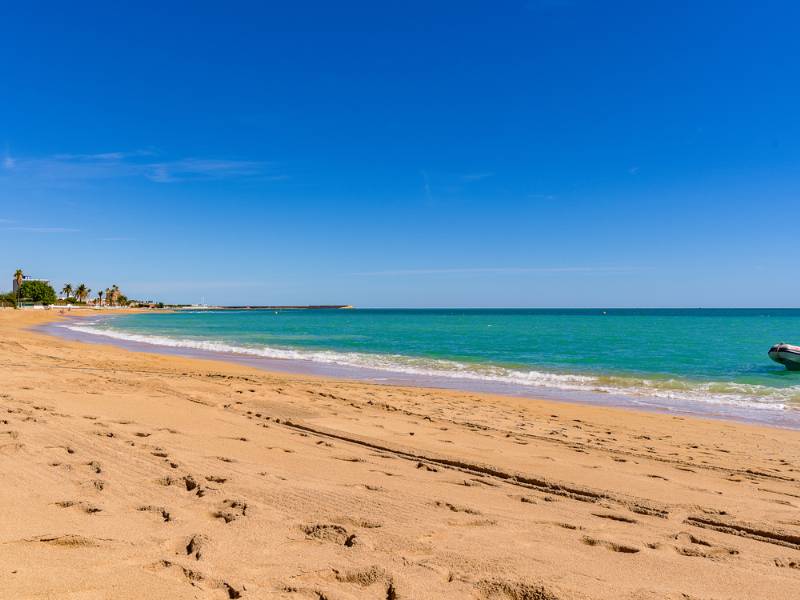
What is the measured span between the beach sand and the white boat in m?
17.3

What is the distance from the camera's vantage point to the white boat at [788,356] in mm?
22572

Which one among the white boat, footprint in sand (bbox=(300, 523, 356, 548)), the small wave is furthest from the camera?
the white boat

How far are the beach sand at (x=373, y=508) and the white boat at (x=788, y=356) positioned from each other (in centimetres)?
1726

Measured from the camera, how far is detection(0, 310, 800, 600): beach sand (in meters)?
3.26

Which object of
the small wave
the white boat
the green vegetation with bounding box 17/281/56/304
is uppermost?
the green vegetation with bounding box 17/281/56/304

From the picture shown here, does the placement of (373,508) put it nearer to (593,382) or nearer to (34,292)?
(593,382)

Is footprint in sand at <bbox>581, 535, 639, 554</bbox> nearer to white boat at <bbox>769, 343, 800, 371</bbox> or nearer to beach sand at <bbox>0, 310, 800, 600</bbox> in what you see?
beach sand at <bbox>0, 310, 800, 600</bbox>

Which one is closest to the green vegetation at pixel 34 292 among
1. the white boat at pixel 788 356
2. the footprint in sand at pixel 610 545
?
the white boat at pixel 788 356

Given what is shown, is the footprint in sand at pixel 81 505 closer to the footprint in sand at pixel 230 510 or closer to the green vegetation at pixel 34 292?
the footprint in sand at pixel 230 510

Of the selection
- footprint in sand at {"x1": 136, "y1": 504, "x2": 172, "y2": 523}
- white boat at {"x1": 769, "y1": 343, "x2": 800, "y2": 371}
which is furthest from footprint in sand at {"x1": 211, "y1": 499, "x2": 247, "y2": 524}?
white boat at {"x1": 769, "y1": 343, "x2": 800, "y2": 371}

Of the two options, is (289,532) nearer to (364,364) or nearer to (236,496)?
(236,496)

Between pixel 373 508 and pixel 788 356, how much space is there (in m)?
25.2

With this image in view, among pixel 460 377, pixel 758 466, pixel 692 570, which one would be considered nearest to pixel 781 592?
pixel 692 570

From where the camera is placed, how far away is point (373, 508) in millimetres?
4570
